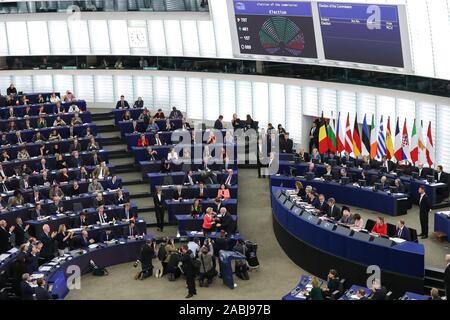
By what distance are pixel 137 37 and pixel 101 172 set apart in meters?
10.8

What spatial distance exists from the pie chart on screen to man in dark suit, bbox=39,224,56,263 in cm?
1244

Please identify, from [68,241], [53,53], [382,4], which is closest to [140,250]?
[68,241]

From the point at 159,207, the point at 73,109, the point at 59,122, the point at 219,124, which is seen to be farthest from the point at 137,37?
the point at 159,207

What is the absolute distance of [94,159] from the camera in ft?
100

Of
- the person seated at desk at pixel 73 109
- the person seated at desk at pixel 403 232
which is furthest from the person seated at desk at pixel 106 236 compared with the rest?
the person seated at desk at pixel 73 109

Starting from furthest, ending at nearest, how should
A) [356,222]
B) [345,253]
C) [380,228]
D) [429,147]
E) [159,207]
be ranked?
1. [429,147]
2. [159,207]
3. [356,222]
4. [380,228]
5. [345,253]

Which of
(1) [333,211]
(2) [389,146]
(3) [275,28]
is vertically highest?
(3) [275,28]

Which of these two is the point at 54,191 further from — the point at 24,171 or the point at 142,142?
the point at 142,142

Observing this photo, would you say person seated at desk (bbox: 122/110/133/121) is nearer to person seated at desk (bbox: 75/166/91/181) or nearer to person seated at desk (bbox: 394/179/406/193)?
person seated at desk (bbox: 75/166/91/181)

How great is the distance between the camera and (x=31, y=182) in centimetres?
2912

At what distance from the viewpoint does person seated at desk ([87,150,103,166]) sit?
30.5 m

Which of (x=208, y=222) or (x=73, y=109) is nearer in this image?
(x=208, y=222)

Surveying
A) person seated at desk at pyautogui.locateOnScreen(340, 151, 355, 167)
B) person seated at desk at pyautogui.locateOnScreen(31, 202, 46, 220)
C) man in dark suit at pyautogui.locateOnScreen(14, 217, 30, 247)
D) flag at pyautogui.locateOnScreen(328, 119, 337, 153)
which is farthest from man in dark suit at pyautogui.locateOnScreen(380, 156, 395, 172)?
man in dark suit at pyautogui.locateOnScreen(14, 217, 30, 247)

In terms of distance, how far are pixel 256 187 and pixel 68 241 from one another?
28.8ft
